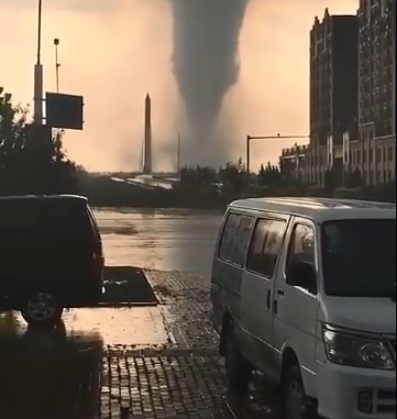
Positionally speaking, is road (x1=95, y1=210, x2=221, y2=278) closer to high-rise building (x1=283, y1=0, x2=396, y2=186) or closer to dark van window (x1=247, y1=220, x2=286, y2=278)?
dark van window (x1=247, y1=220, x2=286, y2=278)

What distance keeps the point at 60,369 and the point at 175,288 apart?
29.1ft

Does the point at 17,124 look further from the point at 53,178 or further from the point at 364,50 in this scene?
the point at 364,50

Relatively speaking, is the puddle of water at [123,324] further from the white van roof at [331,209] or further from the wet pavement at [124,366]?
the white van roof at [331,209]

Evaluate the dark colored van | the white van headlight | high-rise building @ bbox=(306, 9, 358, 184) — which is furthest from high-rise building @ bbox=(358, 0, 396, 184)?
the white van headlight

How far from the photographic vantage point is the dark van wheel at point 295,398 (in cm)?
716

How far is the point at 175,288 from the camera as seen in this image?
1997 centimetres

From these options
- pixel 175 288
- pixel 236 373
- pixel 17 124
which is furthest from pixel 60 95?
pixel 236 373

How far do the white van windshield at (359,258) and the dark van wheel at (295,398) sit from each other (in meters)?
0.79

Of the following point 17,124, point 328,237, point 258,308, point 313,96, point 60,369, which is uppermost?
point 313,96

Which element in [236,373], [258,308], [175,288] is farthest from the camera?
[175,288]

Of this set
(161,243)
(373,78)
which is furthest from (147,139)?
(161,243)

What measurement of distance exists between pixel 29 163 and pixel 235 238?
14.2m

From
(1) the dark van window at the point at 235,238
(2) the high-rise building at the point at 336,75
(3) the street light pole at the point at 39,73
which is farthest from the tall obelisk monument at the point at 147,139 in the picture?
(1) the dark van window at the point at 235,238

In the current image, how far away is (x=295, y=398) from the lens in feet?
24.4
